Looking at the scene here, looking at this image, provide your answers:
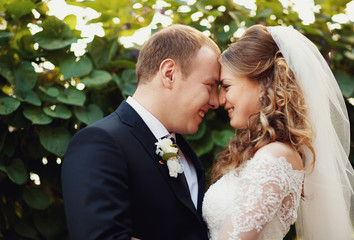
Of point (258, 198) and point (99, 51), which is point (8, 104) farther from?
point (258, 198)

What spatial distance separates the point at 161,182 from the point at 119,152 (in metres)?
0.33

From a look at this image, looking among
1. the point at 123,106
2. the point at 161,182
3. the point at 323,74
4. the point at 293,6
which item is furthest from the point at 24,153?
the point at 293,6

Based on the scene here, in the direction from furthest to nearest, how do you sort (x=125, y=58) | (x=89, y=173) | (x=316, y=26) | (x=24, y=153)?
1. (x=316, y=26)
2. (x=125, y=58)
3. (x=24, y=153)
4. (x=89, y=173)

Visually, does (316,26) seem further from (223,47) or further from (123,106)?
(123,106)

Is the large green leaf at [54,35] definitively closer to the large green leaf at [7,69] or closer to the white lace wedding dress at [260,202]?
the large green leaf at [7,69]

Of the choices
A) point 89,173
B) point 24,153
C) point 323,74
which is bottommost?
point 24,153

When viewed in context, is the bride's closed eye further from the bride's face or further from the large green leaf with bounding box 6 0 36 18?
the large green leaf with bounding box 6 0 36 18

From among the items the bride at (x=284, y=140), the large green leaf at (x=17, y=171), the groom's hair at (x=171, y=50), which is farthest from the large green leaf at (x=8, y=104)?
the bride at (x=284, y=140)

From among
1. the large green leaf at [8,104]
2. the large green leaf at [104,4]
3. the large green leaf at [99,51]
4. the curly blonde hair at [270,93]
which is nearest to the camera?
the curly blonde hair at [270,93]

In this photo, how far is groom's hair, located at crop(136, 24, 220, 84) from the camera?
9.11ft

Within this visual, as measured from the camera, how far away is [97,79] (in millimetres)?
3416

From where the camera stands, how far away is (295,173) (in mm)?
2477

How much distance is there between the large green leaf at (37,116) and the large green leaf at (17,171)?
34 cm

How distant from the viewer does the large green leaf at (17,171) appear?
3.05m
